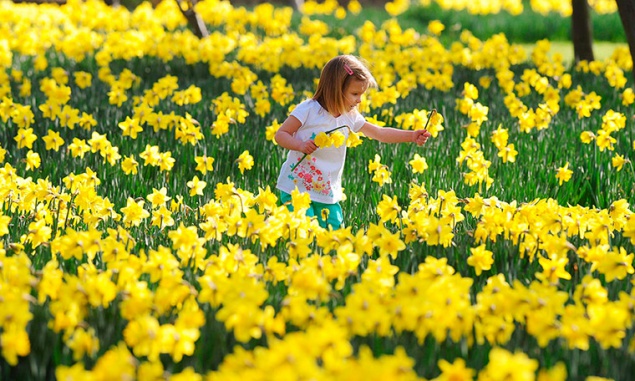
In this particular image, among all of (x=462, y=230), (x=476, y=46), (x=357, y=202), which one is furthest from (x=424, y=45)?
(x=462, y=230)

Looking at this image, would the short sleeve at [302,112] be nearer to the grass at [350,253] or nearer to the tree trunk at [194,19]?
the grass at [350,253]

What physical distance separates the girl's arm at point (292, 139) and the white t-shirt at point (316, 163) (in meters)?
0.03

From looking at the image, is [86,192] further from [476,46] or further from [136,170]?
[476,46]

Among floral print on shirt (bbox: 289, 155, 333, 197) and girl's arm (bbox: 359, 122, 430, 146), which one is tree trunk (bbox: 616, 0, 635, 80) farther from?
floral print on shirt (bbox: 289, 155, 333, 197)

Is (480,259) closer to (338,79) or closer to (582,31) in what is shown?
(338,79)

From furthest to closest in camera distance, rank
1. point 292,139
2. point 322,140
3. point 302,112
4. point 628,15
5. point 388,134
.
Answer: point 628,15 → point 388,134 → point 302,112 → point 292,139 → point 322,140

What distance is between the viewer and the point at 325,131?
423 cm

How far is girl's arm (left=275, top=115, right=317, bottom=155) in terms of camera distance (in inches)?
155

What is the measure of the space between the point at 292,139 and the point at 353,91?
372mm

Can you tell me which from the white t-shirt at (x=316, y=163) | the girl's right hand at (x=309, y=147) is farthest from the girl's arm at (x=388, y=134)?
the girl's right hand at (x=309, y=147)

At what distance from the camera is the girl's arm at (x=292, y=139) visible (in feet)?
12.9

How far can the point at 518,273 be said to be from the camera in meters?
3.19

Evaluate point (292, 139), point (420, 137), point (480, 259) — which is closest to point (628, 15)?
point (420, 137)

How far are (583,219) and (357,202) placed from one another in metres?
1.24
